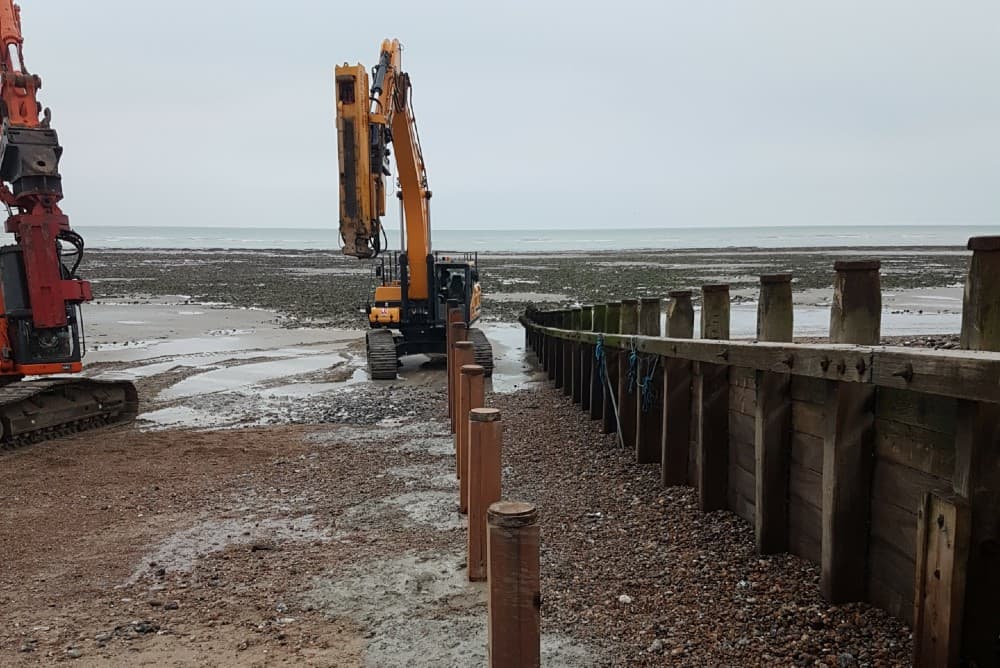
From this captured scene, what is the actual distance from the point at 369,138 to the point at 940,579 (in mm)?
11956

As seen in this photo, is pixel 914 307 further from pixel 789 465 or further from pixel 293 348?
pixel 789 465

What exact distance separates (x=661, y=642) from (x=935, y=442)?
5.91 feet

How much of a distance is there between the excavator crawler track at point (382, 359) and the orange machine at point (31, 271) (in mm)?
5556

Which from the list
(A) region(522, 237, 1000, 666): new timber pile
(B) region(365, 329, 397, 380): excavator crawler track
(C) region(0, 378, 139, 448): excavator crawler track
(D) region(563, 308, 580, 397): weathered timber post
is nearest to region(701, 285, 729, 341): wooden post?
(A) region(522, 237, 1000, 666): new timber pile

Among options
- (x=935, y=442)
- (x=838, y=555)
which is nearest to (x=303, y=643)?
(x=838, y=555)

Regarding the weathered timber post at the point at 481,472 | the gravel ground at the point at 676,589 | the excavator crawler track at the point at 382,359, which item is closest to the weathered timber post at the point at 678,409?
the gravel ground at the point at 676,589

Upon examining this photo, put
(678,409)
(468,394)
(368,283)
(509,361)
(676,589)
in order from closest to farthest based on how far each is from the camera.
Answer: (676,589), (678,409), (468,394), (509,361), (368,283)

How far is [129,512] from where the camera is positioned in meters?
7.13

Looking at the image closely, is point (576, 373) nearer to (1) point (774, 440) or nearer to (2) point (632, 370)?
Result: (2) point (632, 370)

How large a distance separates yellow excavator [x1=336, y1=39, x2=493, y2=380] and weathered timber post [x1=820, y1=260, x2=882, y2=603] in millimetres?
10302

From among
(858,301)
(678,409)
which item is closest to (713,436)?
(678,409)

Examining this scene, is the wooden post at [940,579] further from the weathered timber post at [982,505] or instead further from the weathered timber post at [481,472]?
the weathered timber post at [481,472]

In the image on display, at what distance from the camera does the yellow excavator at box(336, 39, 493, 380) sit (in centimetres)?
1310

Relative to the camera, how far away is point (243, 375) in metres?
15.4
